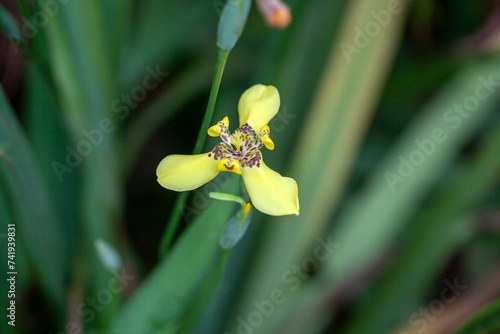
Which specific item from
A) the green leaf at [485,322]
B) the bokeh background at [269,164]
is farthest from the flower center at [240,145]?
the green leaf at [485,322]

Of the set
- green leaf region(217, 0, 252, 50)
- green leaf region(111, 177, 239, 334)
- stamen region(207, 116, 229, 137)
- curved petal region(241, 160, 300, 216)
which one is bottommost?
green leaf region(111, 177, 239, 334)

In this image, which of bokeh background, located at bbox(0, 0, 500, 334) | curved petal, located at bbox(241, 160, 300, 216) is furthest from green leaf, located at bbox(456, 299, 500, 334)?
curved petal, located at bbox(241, 160, 300, 216)

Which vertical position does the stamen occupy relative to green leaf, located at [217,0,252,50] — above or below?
below

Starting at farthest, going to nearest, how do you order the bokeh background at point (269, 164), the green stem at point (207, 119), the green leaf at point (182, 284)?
the bokeh background at point (269, 164), the green leaf at point (182, 284), the green stem at point (207, 119)

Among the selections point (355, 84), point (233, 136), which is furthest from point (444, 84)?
point (233, 136)

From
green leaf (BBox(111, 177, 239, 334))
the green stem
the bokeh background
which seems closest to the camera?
the green stem

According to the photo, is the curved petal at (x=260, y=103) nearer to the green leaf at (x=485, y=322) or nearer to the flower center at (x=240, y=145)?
the flower center at (x=240, y=145)

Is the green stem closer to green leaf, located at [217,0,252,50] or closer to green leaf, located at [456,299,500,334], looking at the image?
green leaf, located at [217,0,252,50]

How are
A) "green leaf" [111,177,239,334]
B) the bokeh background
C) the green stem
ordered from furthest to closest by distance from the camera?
1. the bokeh background
2. "green leaf" [111,177,239,334]
3. the green stem
